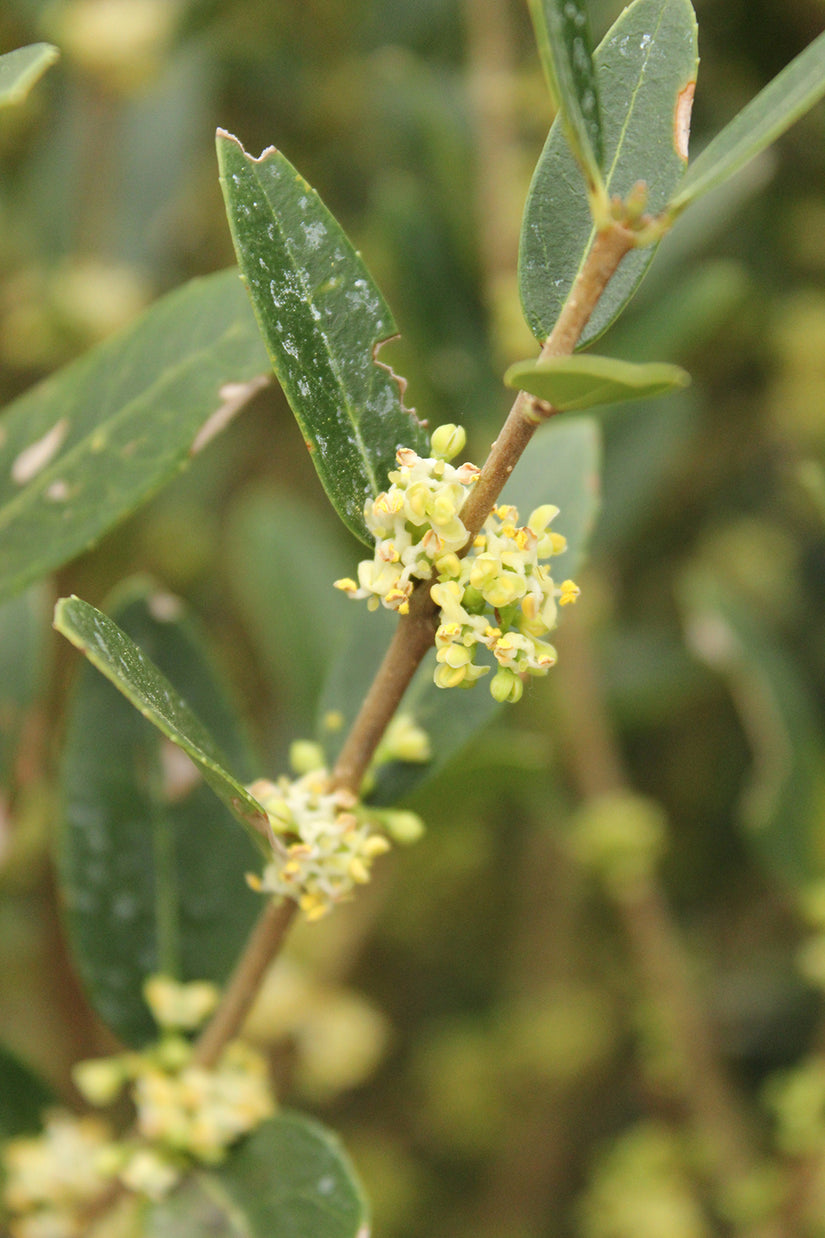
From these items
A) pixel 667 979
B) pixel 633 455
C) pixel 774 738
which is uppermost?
pixel 633 455

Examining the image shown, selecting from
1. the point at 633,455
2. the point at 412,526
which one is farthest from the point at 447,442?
the point at 633,455

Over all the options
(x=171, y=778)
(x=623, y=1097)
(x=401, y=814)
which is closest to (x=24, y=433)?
(x=171, y=778)

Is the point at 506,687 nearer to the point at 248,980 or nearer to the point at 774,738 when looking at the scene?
the point at 248,980

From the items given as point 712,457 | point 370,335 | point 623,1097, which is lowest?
point 623,1097

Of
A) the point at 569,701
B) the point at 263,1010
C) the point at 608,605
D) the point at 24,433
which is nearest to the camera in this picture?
the point at 24,433

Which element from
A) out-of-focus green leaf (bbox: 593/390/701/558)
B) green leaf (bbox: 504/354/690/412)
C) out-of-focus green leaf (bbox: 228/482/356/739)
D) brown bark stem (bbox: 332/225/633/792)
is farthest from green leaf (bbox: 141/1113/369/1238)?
out-of-focus green leaf (bbox: 593/390/701/558)

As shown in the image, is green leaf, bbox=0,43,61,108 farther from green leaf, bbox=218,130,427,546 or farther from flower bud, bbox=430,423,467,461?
flower bud, bbox=430,423,467,461

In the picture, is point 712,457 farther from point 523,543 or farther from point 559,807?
point 523,543
